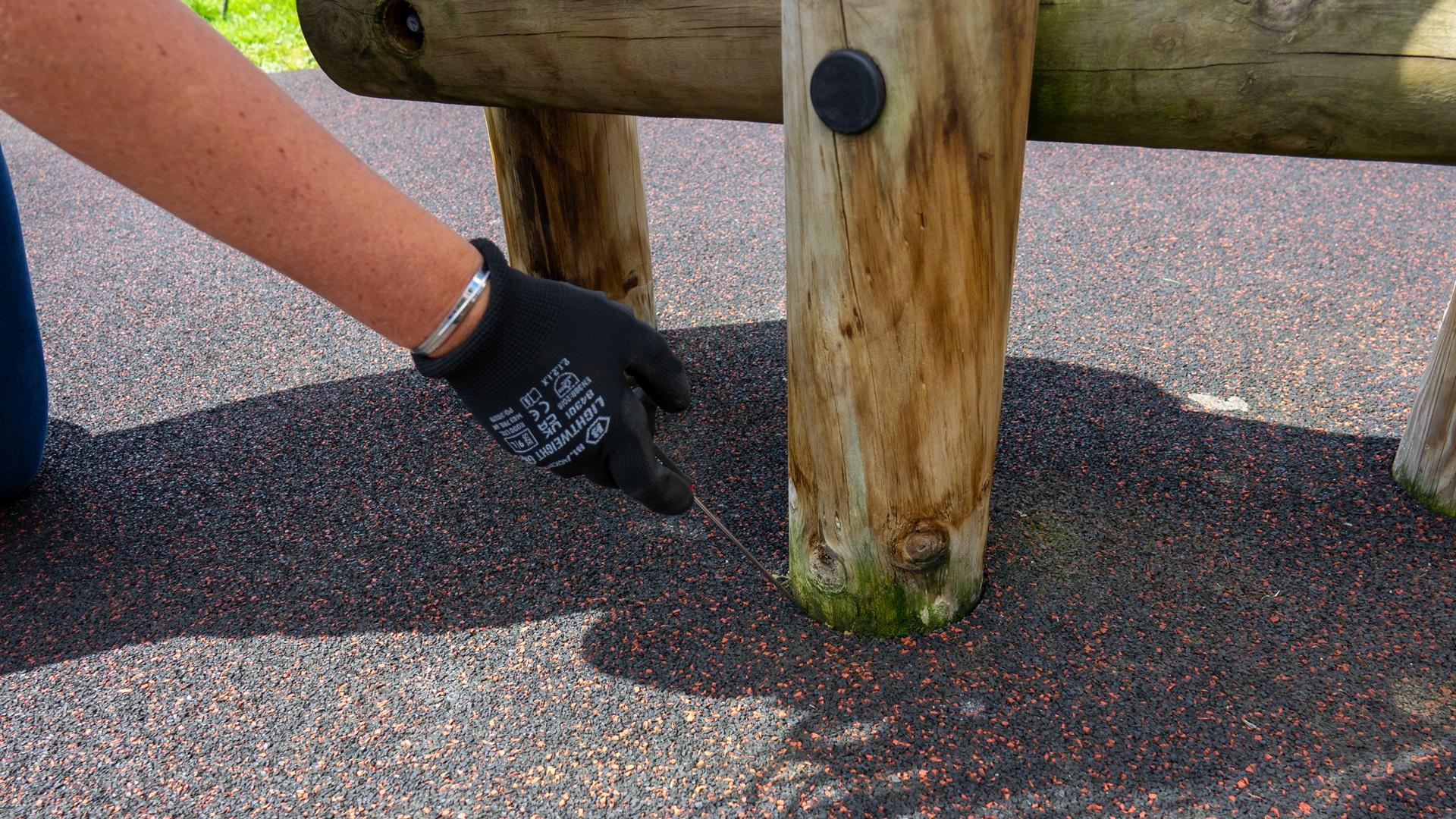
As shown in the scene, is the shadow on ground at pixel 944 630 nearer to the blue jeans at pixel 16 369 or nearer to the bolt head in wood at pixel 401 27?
the blue jeans at pixel 16 369

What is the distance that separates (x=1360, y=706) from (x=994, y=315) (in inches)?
32.9

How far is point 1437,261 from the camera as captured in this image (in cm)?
302

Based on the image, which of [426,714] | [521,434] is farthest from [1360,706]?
[426,714]

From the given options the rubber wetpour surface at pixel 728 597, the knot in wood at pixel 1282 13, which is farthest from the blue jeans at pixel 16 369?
the knot in wood at pixel 1282 13

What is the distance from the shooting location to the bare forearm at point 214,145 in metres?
0.91

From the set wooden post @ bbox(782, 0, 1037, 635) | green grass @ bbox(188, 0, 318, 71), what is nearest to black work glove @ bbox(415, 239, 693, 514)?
wooden post @ bbox(782, 0, 1037, 635)

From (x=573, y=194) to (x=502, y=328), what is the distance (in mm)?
1037

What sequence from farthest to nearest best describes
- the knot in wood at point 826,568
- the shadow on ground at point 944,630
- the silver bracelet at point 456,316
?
the knot in wood at point 826,568
the shadow on ground at point 944,630
the silver bracelet at point 456,316

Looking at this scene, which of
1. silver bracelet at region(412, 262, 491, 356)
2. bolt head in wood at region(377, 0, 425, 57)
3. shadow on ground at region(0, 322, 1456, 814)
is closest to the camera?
silver bracelet at region(412, 262, 491, 356)

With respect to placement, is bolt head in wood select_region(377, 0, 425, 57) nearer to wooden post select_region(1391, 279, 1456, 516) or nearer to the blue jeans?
the blue jeans

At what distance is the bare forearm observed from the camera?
0.91m

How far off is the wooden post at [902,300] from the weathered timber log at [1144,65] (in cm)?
16

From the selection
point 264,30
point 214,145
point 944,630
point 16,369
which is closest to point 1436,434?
point 944,630

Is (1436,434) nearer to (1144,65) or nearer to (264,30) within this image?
(1144,65)
